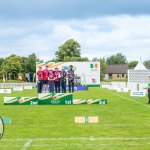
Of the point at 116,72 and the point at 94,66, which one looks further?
the point at 116,72

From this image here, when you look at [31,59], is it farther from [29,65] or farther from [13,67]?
[13,67]

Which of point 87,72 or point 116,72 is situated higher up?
point 116,72

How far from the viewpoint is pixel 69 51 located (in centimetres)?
13475

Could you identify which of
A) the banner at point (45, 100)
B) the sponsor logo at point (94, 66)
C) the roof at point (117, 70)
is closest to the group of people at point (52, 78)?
the banner at point (45, 100)

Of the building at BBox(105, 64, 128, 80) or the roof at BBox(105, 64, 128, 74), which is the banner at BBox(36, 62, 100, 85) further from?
the building at BBox(105, 64, 128, 80)

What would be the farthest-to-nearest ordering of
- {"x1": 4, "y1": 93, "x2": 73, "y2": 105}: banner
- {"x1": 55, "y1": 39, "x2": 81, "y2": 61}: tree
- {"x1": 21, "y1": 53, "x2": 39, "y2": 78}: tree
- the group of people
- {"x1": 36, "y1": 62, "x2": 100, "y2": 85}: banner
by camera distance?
{"x1": 21, "y1": 53, "x2": 39, "y2": 78}: tree < {"x1": 55, "y1": 39, "x2": 81, "y2": 61}: tree < {"x1": 36, "y1": 62, "x2": 100, "y2": 85}: banner < the group of people < {"x1": 4, "y1": 93, "x2": 73, "y2": 105}: banner

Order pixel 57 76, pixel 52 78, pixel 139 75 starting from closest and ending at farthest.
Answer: pixel 52 78 → pixel 57 76 → pixel 139 75

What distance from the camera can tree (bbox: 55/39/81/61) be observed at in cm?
13462

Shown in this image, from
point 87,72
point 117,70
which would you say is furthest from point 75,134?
point 117,70

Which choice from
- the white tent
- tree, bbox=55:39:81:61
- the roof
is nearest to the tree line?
tree, bbox=55:39:81:61

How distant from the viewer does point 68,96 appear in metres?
23.8

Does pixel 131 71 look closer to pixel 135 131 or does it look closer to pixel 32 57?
pixel 135 131

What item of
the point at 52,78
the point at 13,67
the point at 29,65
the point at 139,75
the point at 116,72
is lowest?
the point at 52,78

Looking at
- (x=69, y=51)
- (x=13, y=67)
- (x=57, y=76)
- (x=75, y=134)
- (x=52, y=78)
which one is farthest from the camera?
(x=13, y=67)
